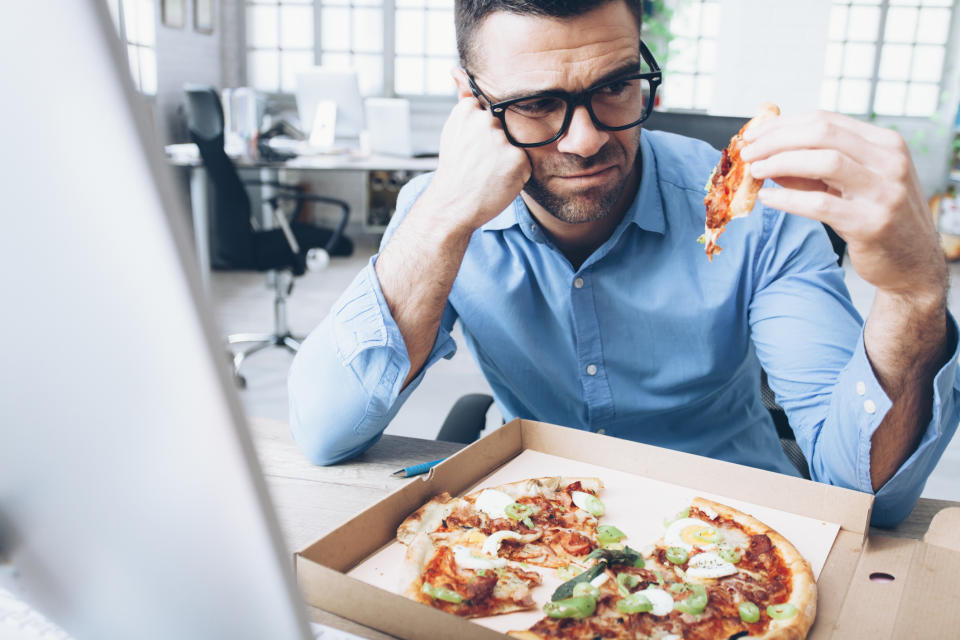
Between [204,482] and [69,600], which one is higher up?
[204,482]

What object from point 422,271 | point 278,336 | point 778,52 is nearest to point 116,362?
point 422,271

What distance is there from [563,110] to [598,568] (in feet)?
2.39

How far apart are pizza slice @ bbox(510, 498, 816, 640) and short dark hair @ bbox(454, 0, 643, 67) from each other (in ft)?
2.53

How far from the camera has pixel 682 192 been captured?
55.0 inches

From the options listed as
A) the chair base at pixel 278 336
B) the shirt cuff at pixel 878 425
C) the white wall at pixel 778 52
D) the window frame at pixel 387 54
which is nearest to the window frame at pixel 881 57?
the white wall at pixel 778 52

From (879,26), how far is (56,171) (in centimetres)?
906

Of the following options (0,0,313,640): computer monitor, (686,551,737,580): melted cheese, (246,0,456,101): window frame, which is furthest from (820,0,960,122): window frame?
(0,0,313,640): computer monitor

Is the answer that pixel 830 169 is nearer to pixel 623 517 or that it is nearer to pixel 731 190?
pixel 731 190

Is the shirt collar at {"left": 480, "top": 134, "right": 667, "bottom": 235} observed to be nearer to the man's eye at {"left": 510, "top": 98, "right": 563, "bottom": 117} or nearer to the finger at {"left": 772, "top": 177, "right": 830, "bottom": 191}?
the man's eye at {"left": 510, "top": 98, "right": 563, "bottom": 117}

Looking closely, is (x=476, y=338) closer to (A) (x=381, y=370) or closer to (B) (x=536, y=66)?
(A) (x=381, y=370)

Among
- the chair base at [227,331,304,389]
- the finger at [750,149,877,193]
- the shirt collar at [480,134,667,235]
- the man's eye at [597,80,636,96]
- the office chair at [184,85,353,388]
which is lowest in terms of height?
the chair base at [227,331,304,389]

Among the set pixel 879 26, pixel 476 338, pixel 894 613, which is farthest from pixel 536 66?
pixel 879 26

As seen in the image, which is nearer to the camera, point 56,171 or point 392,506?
point 56,171

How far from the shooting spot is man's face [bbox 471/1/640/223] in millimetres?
1175
